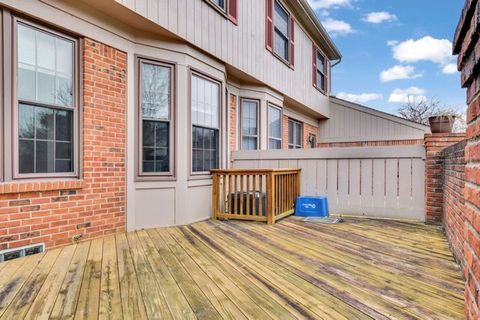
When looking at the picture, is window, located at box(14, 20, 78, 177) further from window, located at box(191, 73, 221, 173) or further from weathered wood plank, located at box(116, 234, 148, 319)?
window, located at box(191, 73, 221, 173)

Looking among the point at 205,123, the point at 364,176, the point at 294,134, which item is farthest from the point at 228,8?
the point at 294,134

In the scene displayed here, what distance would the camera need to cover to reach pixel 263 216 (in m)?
4.63

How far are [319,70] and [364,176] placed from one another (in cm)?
643

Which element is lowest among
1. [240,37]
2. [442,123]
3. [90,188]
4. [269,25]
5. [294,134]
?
[90,188]

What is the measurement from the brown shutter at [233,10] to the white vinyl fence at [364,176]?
260cm

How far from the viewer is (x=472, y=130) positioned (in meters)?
1.40

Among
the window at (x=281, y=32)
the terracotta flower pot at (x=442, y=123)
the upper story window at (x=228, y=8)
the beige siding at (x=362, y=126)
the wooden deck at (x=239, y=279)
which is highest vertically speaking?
the window at (x=281, y=32)

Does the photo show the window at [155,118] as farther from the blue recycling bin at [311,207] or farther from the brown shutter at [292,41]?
the brown shutter at [292,41]

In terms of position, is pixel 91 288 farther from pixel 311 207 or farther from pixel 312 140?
pixel 312 140

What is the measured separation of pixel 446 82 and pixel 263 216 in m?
20.6

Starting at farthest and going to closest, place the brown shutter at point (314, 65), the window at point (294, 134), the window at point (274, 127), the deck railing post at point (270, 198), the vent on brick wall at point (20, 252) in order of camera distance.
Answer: the brown shutter at point (314, 65)
the window at point (294, 134)
the window at point (274, 127)
the deck railing post at point (270, 198)
the vent on brick wall at point (20, 252)

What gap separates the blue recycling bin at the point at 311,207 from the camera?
498 cm

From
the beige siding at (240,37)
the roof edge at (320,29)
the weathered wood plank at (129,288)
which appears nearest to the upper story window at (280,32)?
the beige siding at (240,37)

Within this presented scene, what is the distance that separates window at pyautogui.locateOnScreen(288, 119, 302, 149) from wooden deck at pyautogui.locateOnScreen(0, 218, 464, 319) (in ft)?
18.3
